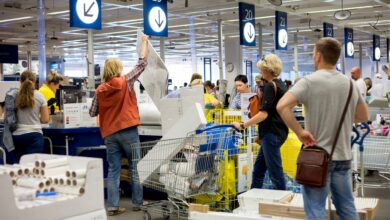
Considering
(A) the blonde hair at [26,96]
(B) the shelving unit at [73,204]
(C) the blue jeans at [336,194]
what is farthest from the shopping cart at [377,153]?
(B) the shelving unit at [73,204]

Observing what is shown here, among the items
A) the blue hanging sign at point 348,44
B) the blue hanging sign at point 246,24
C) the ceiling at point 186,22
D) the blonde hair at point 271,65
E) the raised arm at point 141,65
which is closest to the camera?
the blonde hair at point 271,65

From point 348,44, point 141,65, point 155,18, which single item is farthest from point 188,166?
point 348,44

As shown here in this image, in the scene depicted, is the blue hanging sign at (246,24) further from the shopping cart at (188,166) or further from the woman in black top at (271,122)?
the woman in black top at (271,122)

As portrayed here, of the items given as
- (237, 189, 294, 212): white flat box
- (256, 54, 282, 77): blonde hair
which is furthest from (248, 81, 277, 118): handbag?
(237, 189, 294, 212): white flat box

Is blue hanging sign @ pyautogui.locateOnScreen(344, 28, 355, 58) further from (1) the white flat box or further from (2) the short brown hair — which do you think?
(2) the short brown hair

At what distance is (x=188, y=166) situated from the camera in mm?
4621

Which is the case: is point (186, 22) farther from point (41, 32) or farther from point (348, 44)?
point (348, 44)

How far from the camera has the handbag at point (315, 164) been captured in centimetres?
297

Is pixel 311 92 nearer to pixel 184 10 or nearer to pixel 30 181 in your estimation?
pixel 30 181

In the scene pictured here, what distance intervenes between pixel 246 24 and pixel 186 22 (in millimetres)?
6099

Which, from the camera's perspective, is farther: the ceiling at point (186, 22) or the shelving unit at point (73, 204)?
the ceiling at point (186, 22)

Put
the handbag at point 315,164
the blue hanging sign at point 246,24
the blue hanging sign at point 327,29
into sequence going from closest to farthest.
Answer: the handbag at point 315,164, the blue hanging sign at point 246,24, the blue hanging sign at point 327,29

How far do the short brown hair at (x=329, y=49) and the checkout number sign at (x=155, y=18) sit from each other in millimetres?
6555

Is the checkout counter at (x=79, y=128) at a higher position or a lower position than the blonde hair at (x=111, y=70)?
lower
